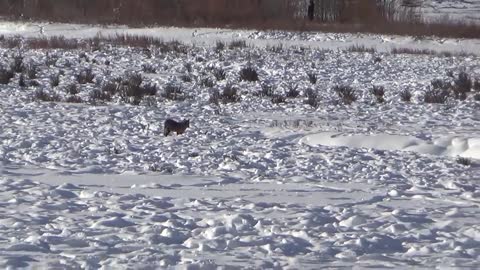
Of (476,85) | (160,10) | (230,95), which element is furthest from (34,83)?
(160,10)

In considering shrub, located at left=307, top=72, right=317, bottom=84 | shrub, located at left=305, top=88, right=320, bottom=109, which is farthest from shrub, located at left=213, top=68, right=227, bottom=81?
shrub, located at left=305, top=88, right=320, bottom=109

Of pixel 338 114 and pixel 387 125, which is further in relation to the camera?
pixel 338 114

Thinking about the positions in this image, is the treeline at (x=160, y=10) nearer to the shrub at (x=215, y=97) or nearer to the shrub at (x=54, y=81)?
the shrub at (x=54, y=81)

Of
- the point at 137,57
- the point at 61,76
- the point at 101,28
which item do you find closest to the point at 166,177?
the point at 61,76

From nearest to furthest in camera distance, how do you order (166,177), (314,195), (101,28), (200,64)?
1. (314,195)
2. (166,177)
3. (200,64)
4. (101,28)

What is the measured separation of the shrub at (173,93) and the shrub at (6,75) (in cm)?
350

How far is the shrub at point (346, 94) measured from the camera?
56.0ft

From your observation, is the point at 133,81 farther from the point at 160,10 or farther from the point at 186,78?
the point at 160,10

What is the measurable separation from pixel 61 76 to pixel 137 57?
5123mm

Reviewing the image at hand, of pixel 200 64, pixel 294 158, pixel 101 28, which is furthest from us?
pixel 101 28

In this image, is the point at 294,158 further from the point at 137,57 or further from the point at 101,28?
the point at 101,28

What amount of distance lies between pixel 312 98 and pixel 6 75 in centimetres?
688

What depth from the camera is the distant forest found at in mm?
47781

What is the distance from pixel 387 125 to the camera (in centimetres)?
1380
